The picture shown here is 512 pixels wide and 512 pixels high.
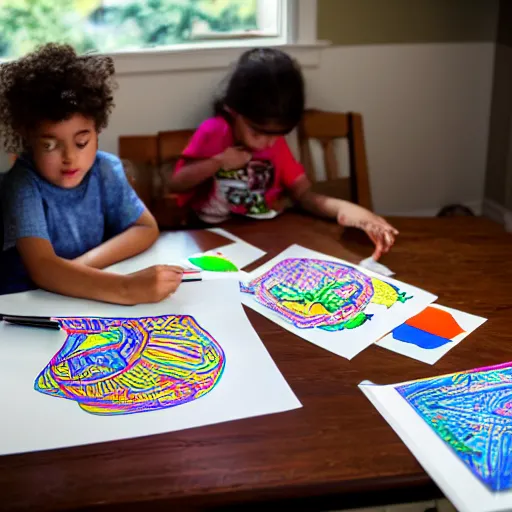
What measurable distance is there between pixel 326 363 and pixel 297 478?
0.81ft

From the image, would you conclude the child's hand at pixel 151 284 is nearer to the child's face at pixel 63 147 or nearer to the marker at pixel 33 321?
the marker at pixel 33 321

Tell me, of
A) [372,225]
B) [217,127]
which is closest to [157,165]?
[217,127]

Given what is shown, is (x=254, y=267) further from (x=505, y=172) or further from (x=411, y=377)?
(x=505, y=172)

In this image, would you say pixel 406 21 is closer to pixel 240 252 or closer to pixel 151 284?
pixel 240 252

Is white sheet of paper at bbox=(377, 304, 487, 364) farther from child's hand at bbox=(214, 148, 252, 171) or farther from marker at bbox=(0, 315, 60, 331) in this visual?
child's hand at bbox=(214, 148, 252, 171)

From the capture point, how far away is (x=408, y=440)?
0.80m

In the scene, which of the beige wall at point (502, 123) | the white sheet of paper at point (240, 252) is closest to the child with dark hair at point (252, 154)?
the white sheet of paper at point (240, 252)

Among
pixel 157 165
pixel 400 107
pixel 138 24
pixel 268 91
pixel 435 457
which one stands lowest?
pixel 435 457

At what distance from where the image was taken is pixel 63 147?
1239 millimetres

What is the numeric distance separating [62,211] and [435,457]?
2.87 ft

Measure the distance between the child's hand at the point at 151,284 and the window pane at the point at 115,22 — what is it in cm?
106

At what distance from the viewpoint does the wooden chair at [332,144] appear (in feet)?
6.65

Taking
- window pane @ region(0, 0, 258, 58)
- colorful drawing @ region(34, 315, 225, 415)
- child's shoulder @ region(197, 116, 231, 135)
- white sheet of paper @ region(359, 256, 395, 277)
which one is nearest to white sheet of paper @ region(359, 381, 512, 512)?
colorful drawing @ region(34, 315, 225, 415)

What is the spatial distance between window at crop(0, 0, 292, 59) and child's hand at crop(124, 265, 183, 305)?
3.33 ft
